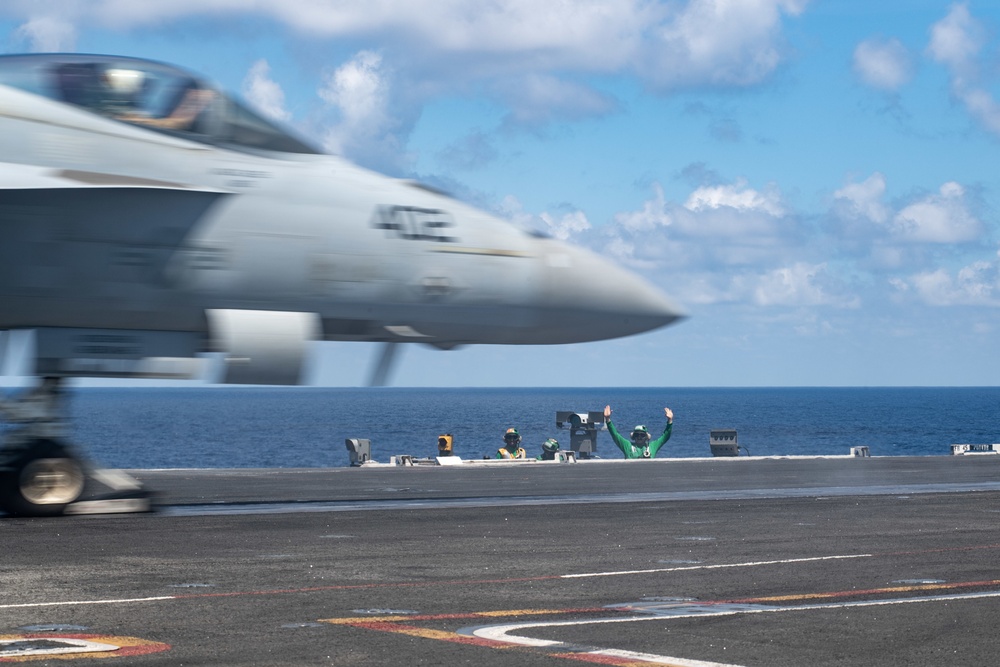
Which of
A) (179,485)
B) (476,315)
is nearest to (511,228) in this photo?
(476,315)

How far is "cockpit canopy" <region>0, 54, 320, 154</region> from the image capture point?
53.3 feet

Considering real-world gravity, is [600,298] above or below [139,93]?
below

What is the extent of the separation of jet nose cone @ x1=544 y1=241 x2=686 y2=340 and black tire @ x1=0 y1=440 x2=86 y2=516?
6818mm

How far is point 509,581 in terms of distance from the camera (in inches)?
457

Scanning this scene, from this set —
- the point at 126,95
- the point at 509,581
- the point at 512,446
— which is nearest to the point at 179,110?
the point at 126,95

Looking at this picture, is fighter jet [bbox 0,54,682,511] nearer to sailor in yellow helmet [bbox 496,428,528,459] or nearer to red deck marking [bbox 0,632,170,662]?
red deck marking [bbox 0,632,170,662]

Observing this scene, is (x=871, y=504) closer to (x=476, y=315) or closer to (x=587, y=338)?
(x=587, y=338)

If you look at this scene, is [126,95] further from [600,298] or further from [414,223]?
[600,298]

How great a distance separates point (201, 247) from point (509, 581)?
7026 millimetres

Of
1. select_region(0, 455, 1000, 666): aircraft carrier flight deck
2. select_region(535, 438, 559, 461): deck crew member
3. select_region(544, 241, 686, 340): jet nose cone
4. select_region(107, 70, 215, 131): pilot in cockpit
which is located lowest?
select_region(0, 455, 1000, 666): aircraft carrier flight deck

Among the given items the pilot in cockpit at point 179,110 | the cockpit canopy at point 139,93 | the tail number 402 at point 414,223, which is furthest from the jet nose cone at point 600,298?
the pilot in cockpit at point 179,110

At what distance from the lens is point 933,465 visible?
35.7m

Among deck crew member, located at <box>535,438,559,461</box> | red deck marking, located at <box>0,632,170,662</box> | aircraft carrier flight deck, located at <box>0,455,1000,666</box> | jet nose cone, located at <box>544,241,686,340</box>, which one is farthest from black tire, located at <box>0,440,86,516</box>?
deck crew member, located at <box>535,438,559,461</box>

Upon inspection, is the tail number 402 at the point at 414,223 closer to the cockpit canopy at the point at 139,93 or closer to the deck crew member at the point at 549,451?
the cockpit canopy at the point at 139,93
